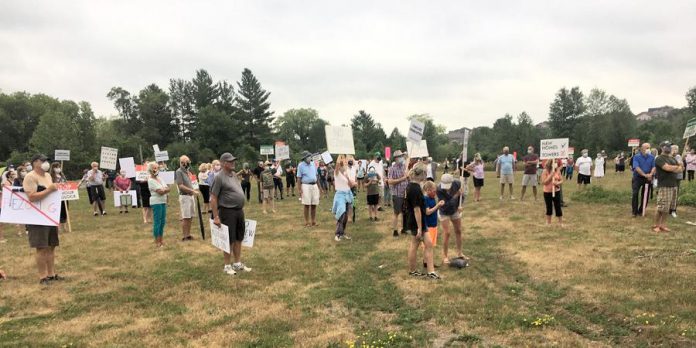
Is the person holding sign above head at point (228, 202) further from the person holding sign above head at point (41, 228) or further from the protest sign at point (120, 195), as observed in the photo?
the protest sign at point (120, 195)

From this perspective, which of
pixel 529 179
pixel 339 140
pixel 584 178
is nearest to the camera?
pixel 339 140

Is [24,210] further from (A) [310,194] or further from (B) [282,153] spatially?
(B) [282,153]

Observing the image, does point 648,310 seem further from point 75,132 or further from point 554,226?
point 75,132

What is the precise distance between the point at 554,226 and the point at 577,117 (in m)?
83.0

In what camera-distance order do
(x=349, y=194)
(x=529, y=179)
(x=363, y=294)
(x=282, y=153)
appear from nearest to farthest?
(x=363, y=294)
(x=349, y=194)
(x=529, y=179)
(x=282, y=153)

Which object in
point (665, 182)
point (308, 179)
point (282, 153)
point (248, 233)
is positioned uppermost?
point (282, 153)

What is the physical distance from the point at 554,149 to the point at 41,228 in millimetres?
11723

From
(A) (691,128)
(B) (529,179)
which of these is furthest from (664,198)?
(B) (529,179)

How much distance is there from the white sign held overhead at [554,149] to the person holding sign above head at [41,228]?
1125cm

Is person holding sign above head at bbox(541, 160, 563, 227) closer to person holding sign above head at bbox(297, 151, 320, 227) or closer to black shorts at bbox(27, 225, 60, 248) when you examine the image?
person holding sign above head at bbox(297, 151, 320, 227)

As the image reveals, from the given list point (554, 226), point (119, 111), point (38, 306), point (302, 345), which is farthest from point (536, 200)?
point (119, 111)

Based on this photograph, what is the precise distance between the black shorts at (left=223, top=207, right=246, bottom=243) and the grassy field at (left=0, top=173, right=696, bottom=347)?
0.69 meters

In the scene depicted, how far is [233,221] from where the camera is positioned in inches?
289

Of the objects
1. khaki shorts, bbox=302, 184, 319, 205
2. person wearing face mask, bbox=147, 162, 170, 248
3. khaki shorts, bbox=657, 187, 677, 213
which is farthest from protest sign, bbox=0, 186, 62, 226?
khaki shorts, bbox=657, 187, 677, 213
